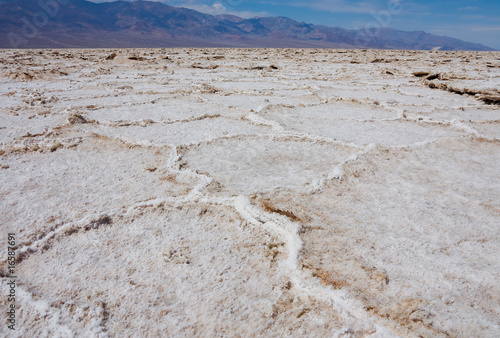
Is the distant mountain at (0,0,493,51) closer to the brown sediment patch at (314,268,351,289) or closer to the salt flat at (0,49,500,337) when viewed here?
the salt flat at (0,49,500,337)

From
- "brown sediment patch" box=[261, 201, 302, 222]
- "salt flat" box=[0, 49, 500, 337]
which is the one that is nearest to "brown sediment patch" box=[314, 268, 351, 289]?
"salt flat" box=[0, 49, 500, 337]

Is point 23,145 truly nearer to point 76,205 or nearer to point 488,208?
point 76,205

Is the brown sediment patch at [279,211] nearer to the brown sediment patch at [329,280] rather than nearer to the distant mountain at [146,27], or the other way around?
the brown sediment patch at [329,280]

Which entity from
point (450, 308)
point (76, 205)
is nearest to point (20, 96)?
point (76, 205)

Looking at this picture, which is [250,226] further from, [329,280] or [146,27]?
[146,27]

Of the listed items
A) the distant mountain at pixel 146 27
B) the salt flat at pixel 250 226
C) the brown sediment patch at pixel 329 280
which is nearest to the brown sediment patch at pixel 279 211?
the salt flat at pixel 250 226


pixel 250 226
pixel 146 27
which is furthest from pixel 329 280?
pixel 146 27
